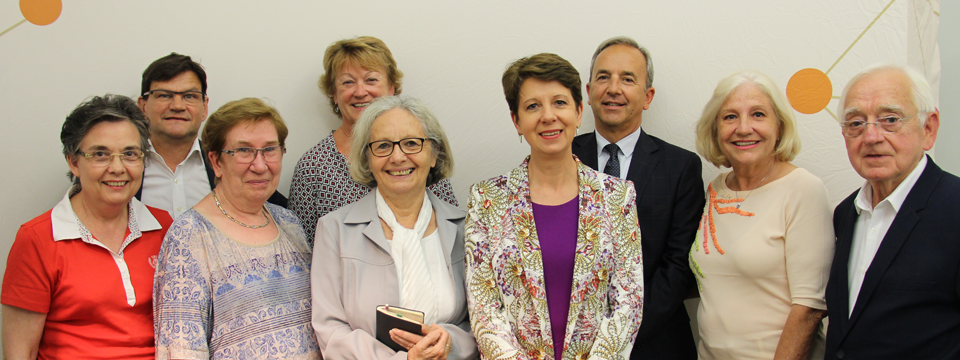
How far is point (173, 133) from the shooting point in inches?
109

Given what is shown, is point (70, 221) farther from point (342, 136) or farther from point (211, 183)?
point (342, 136)

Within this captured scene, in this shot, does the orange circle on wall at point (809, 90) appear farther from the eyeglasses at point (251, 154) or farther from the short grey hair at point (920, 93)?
the eyeglasses at point (251, 154)

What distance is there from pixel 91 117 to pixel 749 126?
252 cm

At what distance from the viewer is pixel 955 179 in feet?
6.21

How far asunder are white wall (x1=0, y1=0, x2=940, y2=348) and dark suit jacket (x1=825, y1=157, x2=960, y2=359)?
1431mm

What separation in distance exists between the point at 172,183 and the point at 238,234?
0.89 metres

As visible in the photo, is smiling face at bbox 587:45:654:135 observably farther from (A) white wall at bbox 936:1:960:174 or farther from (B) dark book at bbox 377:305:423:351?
(A) white wall at bbox 936:1:960:174

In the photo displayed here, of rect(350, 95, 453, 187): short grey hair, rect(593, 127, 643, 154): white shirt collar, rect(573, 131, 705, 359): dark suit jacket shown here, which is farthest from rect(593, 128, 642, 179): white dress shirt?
rect(350, 95, 453, 187): short grey hair

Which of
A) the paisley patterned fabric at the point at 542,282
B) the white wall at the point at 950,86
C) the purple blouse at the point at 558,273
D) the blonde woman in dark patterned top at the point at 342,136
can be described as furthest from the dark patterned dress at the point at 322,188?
the white wall at the point at 950,86

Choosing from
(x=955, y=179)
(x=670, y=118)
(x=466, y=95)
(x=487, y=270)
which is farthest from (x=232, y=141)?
(x=955, y=179)

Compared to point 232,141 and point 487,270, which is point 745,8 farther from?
point 232,141

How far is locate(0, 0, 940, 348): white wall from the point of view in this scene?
3113mm

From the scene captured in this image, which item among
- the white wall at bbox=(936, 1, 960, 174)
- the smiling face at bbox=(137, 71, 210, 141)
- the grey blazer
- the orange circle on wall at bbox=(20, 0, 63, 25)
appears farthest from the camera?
the white wall at bbox=(936, 1, 960, 174)

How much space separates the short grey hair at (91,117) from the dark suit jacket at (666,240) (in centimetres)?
209
